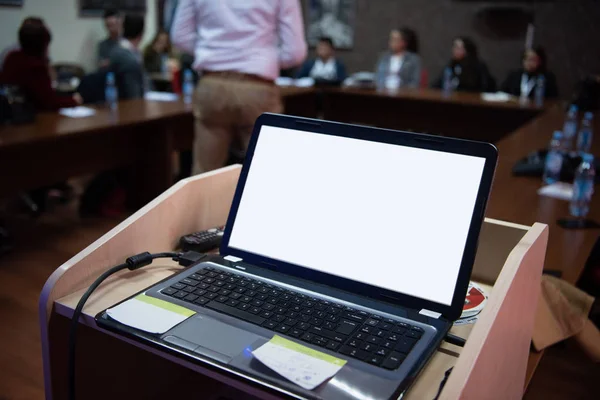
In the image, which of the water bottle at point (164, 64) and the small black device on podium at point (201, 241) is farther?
the water bottle at point (164, 64)

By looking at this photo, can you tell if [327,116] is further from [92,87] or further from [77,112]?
[77,112]

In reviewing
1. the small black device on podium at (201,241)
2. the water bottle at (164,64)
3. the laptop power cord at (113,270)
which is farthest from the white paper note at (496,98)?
the laptop power cord at (113,270)

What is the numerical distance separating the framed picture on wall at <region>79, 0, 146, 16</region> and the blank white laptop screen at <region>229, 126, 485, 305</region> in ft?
19.2

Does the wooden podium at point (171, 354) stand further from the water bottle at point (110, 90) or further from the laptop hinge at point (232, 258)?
the water bottle at point (110, 90)

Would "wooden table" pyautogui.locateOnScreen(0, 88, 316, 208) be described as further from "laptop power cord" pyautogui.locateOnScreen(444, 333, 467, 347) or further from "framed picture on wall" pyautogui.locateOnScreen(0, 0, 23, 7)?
"framed picture on wall" pyautogui.locateOnScreen(0, 0, 23, 7)

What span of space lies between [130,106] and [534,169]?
2.40m

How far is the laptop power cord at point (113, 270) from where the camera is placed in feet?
2.75

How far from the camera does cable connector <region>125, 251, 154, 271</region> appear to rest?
97 centimetres

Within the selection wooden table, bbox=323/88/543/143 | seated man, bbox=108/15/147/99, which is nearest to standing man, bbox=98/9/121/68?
seated man, bbox=108/15/147/99

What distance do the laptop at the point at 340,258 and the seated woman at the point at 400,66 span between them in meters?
4.38

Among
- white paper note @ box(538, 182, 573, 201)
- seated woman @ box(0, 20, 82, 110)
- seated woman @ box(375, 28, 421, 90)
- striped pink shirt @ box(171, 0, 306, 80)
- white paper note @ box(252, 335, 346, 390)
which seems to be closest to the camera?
white paper note @ box(252, 335, 346, 390)

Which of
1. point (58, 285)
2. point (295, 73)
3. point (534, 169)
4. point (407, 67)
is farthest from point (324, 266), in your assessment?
point (295, 73)

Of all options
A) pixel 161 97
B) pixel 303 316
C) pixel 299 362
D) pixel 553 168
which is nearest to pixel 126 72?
pixel 161 97

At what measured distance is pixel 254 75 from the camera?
2662 mm
